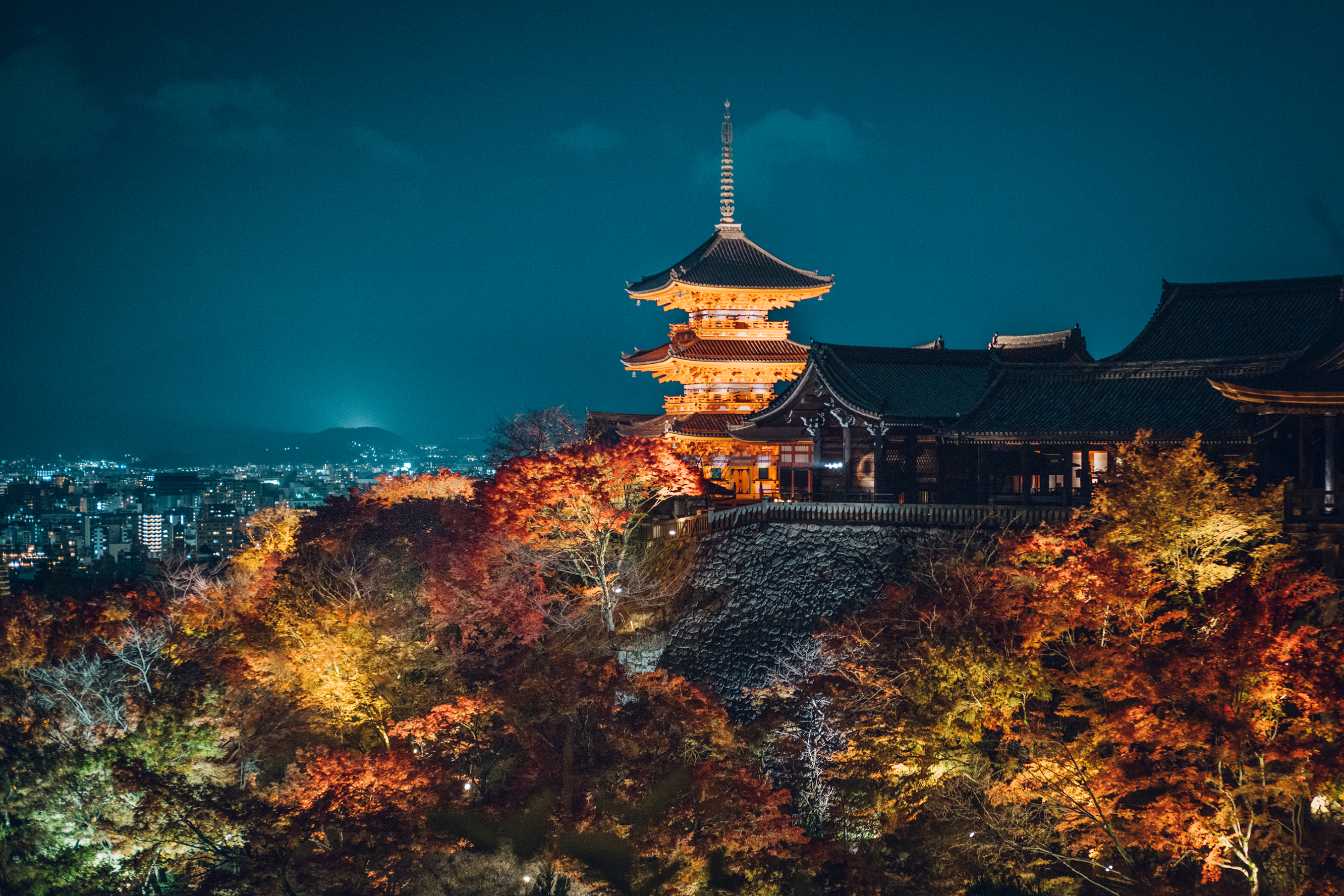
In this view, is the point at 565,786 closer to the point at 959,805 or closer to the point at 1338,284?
the point at 959,805

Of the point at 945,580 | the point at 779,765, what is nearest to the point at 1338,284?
the point at 945,580

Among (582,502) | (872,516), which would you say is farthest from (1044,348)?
(582,502)

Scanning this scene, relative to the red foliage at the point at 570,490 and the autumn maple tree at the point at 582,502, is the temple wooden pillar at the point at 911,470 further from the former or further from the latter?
the red foliage at the point at 570,490

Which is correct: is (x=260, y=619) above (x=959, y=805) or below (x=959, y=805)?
above

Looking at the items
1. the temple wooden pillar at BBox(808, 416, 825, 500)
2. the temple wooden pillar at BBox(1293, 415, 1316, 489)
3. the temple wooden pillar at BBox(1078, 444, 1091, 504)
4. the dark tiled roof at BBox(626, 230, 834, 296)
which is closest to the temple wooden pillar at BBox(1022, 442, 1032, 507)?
the temple wooden pillar at BBox(1078, 444, 1091, 504)

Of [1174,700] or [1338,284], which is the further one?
[1338,284]

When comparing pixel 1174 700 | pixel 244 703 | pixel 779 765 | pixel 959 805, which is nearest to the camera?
pixel 1174 700

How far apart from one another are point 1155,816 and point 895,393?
15726 millimetres

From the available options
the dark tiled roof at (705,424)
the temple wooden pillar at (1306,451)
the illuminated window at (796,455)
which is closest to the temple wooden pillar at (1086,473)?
the temple wooden pillar at (1306,451)

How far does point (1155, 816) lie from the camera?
60.6ft

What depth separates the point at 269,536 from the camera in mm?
43312

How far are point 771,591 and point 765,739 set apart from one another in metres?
4.97

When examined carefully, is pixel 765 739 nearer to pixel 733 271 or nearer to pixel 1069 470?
pixel 1069 470

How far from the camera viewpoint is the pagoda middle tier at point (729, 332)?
41.8m
